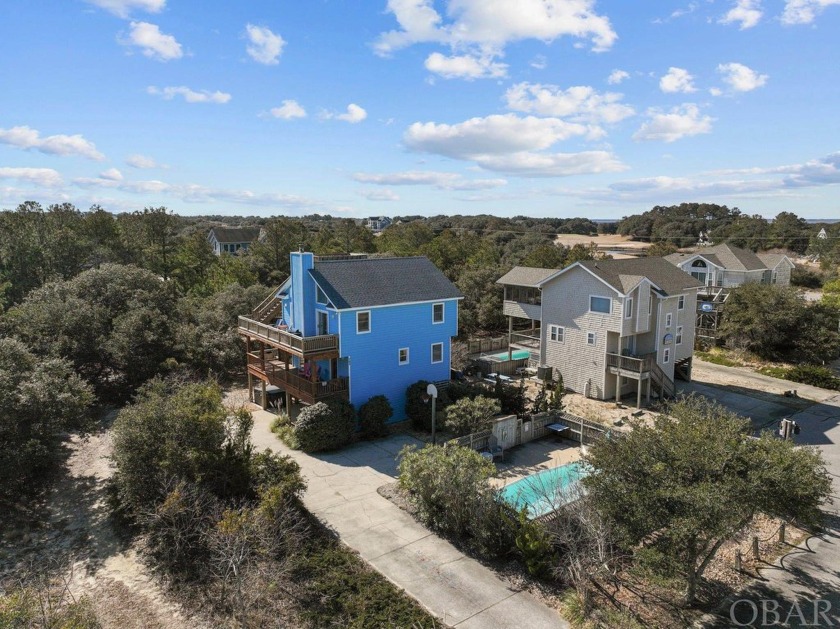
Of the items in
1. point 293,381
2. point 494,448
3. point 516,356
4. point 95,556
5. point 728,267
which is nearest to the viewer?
point 95,556

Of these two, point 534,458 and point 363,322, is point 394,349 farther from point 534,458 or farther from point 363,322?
point 534,458

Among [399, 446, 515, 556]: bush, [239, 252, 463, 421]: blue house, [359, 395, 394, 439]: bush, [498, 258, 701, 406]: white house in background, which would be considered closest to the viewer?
[399, 446, 515, 556]: bush

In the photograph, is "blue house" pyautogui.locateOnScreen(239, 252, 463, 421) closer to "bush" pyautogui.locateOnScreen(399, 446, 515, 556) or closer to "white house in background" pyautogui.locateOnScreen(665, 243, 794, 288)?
"bush" pyautogui.locateOnScreen(399, 446, 515, 556)

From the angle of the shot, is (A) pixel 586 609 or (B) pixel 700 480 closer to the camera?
(B) pixel 700 480

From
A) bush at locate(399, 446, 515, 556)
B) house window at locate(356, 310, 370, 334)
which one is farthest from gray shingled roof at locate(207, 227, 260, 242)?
bush at locate(399, 446, 515, 556)

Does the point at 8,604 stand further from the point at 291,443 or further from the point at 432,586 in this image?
the point at 291,443

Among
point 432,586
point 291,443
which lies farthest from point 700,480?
point 291,443

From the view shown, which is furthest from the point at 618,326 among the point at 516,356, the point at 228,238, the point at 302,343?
the point at 228,238
